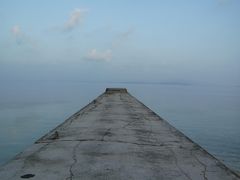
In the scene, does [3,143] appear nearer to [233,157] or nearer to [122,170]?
[233,157]

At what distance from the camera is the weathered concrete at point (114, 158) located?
409 centimetres

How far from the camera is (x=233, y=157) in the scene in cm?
1426

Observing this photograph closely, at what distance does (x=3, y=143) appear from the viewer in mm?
16953

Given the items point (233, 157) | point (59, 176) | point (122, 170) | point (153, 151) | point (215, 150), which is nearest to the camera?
point (59, 176)

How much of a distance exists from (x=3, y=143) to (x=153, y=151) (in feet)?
43.2

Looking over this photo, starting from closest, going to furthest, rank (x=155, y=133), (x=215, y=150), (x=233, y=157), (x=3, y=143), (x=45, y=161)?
(x=45, y=161) → (x=155, y=133) → (x=233, y=157) → (x=215, y=150) → (x=3, y=143)

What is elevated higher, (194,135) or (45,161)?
(45,161)

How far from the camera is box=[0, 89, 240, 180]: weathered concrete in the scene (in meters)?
4.09

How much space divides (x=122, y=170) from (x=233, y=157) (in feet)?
36.6

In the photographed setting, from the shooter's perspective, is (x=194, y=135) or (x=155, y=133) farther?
(x=194, y=135)

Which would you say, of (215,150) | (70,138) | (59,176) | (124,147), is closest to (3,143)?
(215,150)

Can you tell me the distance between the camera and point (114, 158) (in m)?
4.83

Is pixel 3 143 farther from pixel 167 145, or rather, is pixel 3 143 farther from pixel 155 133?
pixel 167 145

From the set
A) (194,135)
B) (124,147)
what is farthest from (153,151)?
(194,135)
